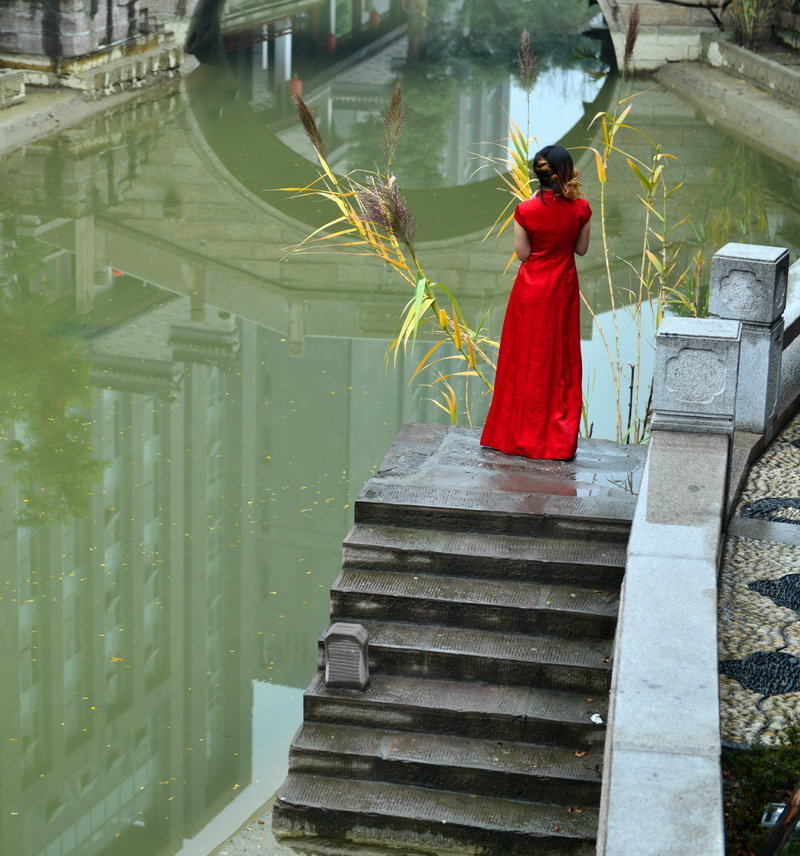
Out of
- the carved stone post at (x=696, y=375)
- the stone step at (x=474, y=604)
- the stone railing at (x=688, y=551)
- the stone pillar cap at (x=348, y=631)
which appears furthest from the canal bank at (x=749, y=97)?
the stone pillar cap at (x=348, y=631)

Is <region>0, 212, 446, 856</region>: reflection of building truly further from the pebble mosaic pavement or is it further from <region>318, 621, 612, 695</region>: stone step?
the pebble mosaic pavement

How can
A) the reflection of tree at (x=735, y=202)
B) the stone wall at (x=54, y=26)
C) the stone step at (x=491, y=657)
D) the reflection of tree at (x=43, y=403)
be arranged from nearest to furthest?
the stone step at (x=491, y=657) < the reflection of tree at (x=43, y=403) < the reflection of tree at (x=735, y=202) < the stone wall at (x=54, y=26)

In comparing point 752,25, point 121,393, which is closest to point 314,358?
point 121,393

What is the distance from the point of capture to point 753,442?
25.7 feet

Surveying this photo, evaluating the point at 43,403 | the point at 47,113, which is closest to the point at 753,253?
the point at 43,403

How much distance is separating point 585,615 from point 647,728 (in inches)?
89.8

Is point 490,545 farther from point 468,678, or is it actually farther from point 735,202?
point 735,202

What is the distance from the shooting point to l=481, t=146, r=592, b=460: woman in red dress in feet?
25.3

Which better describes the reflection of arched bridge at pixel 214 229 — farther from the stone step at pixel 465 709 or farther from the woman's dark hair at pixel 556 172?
the stone step at pixel 465 709

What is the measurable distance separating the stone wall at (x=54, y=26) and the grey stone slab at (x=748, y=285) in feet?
55.8

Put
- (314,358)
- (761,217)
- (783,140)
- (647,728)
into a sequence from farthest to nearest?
1. (783,140)
2. (761,217)
3. (314,358)
4. (647,728)

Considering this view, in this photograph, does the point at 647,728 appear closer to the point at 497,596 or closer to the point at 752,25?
the point at 497,596

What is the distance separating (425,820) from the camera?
6.75m

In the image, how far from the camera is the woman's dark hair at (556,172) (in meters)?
7.41
